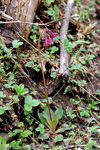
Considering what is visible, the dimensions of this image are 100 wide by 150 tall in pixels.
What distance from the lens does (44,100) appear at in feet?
7.64

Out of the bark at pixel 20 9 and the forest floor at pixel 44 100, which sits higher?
the bark at pixel 20 9

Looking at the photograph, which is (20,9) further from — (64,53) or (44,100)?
(44,100)

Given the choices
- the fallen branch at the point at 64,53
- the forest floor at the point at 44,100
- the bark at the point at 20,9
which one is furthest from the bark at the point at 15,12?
the fallen branch at the point at 64,53

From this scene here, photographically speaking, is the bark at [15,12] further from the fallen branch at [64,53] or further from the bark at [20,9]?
the fallen branch at [64,53]

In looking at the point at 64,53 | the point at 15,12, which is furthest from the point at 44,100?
the point at 15,12

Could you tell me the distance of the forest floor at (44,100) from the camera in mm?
2068

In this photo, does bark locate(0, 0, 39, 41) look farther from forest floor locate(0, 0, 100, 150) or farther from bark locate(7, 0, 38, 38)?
forest floor locate(0, 0, 100, 150)

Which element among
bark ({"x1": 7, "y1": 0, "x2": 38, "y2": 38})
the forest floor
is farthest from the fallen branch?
bark ({"x1": 7, "y1": 0, "x2": 38, "y2": 38})

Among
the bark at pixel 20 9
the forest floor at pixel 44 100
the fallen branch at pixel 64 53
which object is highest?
the bark at pixel 20 9

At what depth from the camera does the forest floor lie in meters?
2.07

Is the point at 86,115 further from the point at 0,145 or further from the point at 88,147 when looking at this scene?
the point at 0,145

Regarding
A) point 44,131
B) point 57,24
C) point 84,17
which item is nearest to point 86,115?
point 44,131

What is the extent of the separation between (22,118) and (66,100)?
0.79 m

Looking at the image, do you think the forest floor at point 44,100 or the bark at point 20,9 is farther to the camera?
the bark at point 20,9
